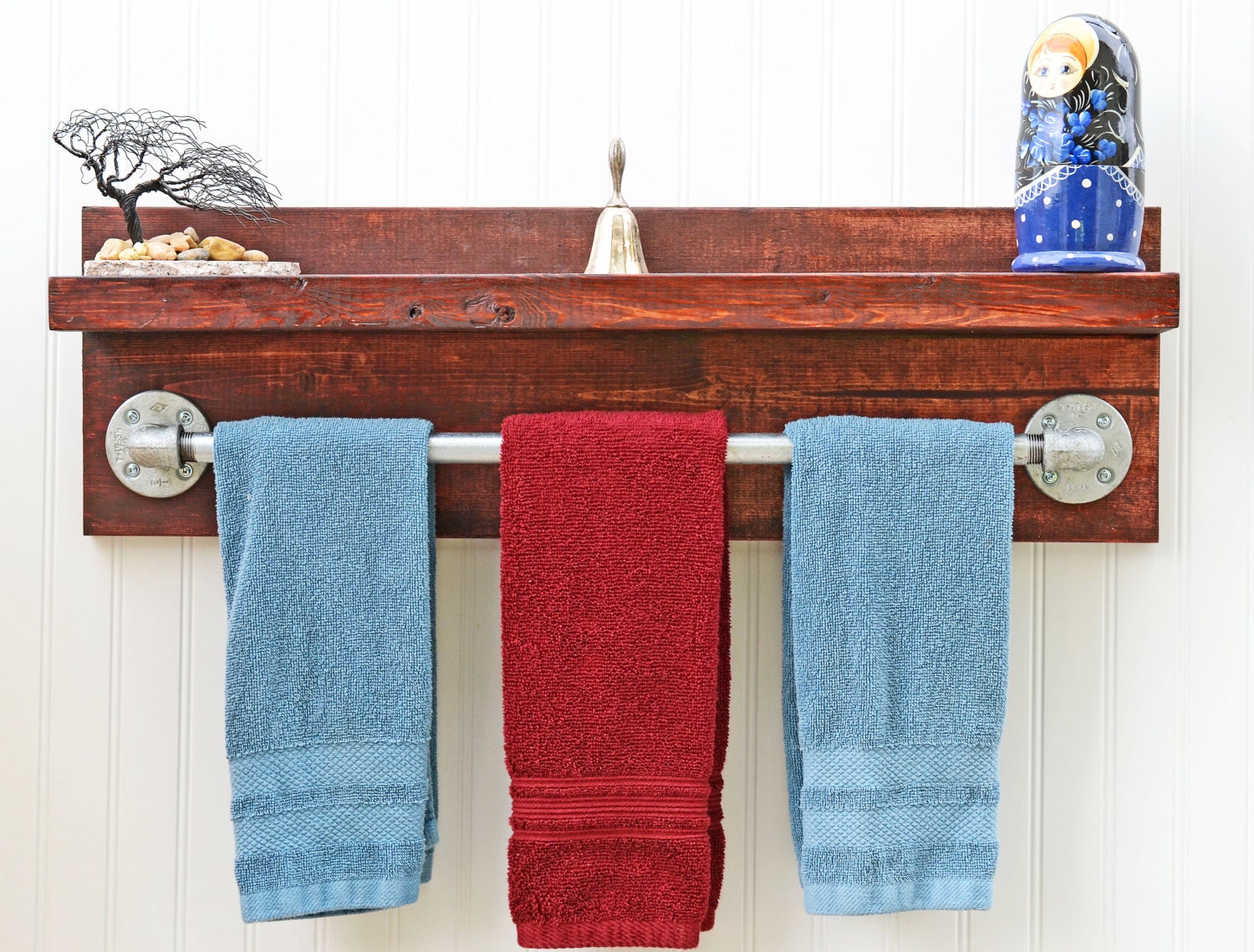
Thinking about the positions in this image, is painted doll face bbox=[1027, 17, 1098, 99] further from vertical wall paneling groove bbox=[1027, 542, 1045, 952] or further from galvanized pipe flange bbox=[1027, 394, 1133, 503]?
vertical wall paneling groove bbox=[1027, 542, 1045, 952]

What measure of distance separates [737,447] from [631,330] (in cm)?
11

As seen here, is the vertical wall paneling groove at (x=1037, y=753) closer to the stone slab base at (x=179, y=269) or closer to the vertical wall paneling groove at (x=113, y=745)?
the stone slab base at (x=179, y=269)

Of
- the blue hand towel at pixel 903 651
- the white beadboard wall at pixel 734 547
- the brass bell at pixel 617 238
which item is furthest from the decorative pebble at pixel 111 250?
the blue hand towel at pixel 903 651

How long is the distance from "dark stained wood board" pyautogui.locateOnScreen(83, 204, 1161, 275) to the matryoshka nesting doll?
8 cm

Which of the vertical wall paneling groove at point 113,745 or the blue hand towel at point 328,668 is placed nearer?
the blue hand towel at point 328,668

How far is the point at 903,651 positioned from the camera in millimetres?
621

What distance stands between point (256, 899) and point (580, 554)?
0.32m

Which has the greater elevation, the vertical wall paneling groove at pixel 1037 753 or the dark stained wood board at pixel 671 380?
the dark stained wood board at pixel 671 380

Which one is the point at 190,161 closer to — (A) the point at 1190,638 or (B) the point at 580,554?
(B) the point at 580,554

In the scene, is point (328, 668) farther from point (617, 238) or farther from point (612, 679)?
point (617, 238)

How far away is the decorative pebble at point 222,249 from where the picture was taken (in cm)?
67

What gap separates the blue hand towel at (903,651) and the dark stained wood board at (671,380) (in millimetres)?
67

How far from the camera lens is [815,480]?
2.03 feet

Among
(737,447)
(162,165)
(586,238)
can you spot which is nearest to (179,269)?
(162,165)
